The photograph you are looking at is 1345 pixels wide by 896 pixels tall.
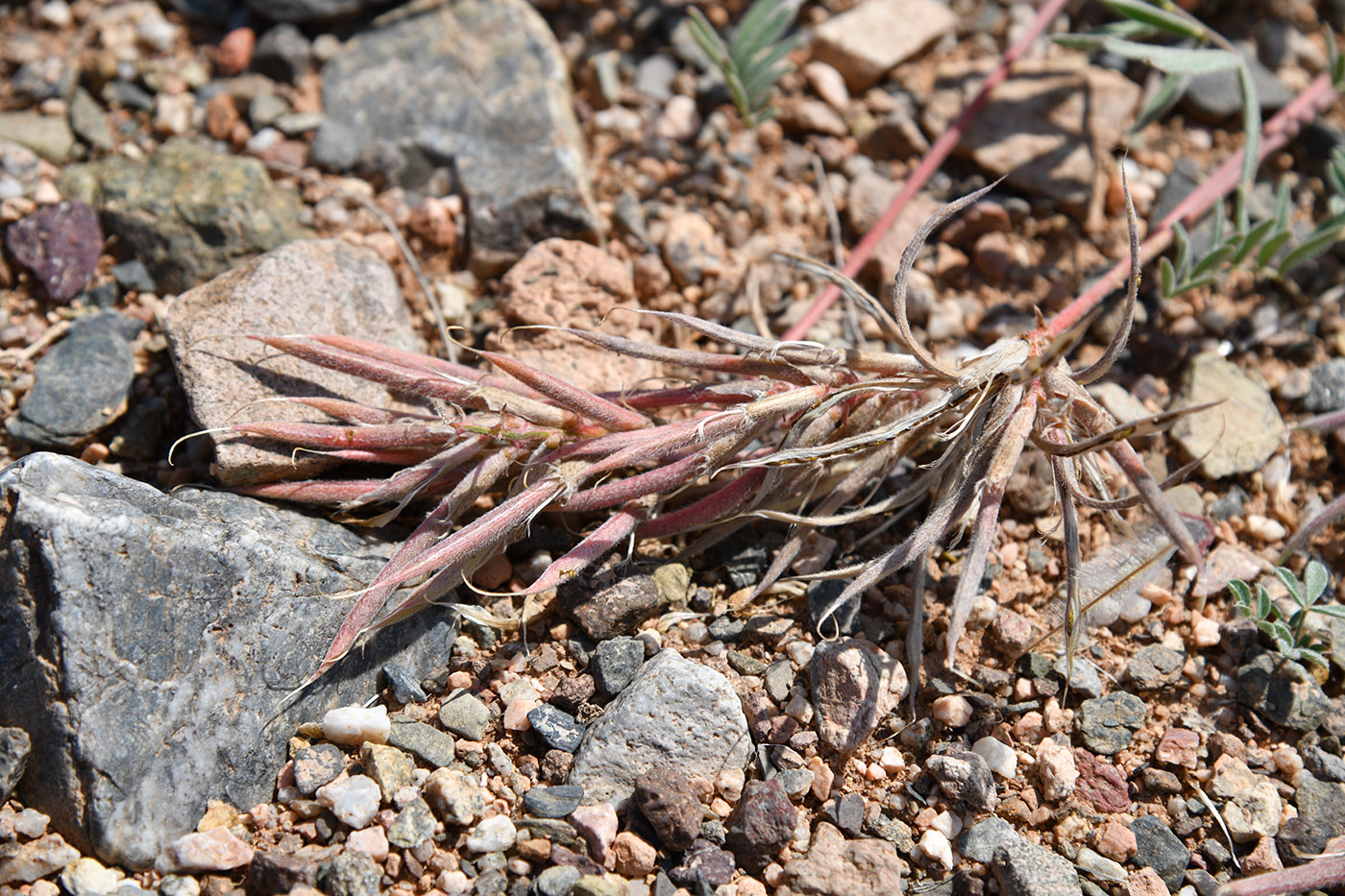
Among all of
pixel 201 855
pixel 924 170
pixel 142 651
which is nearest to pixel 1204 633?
pixel 924 170

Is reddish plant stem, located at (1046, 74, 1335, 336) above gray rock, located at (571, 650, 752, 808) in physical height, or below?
above

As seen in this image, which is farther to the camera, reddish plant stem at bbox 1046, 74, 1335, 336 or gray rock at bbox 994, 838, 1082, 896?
reddish plant stem at bbox 1046, 74, 1335, 336

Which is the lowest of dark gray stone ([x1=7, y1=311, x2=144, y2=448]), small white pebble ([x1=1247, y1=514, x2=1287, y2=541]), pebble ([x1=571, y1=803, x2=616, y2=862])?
pebble ([x1=571, y1=803, x2=616, y2=862])

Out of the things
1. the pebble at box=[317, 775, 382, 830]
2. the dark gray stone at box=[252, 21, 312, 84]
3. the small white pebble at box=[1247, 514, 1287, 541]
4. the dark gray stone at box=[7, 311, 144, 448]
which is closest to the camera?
the pebble at box=[317, 775, 382, 830]

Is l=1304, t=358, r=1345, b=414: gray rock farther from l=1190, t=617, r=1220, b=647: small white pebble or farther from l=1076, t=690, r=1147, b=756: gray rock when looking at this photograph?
l=1076, t=690, r=1147, b=756: gray rock

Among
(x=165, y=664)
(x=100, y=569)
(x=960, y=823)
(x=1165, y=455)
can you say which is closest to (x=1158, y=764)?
(x=960, y=823)

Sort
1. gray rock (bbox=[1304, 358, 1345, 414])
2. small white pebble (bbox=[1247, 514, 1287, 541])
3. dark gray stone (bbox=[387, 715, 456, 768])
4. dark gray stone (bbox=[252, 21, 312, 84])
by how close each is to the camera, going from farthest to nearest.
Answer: dark gray stone (bbox=[252, 21, 312, 84])
gray rock (bbox=[1304, 358, 1345, 414])
small white pebble (bbox=[1247, 514, 1287, 541])
dark gray stone (bbox=[387, 715, 456, 768])

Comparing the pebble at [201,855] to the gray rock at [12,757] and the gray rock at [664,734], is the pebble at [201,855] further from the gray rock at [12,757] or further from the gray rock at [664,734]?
the gray rock at [664,734]

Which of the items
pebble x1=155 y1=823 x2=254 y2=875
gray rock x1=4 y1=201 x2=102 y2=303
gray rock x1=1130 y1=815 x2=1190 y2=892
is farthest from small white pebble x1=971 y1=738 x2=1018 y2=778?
gray rock x1=4 y1=201 x2=102 y2=303
